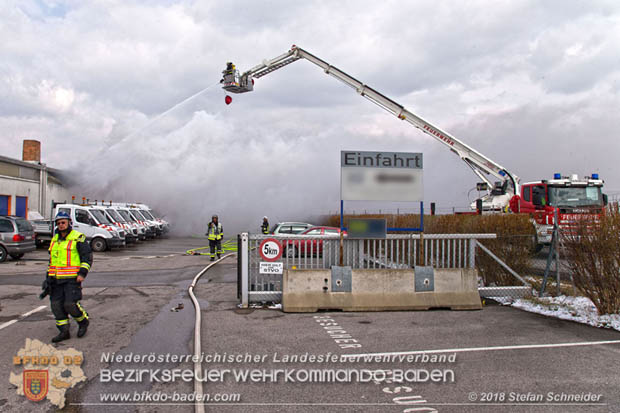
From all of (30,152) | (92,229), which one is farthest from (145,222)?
(30,152)

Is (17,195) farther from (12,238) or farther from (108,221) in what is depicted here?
(12,238)

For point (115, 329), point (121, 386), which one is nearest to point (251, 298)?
point (115, 329)

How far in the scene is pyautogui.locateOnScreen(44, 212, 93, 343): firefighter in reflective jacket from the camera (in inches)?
252

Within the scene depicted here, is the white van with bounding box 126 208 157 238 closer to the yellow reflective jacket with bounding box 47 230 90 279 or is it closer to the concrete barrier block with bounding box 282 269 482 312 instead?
the concrete barrier block with bounding box 282 269 482 312

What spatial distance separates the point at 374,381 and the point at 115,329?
4353mm

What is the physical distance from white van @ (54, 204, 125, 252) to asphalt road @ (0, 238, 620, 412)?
1233cm

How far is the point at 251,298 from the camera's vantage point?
8664 millimetres

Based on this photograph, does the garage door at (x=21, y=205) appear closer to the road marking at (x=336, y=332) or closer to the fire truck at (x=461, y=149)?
the fire truck at (x=461, y=149)

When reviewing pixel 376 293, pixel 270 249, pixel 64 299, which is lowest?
pixel 376 293

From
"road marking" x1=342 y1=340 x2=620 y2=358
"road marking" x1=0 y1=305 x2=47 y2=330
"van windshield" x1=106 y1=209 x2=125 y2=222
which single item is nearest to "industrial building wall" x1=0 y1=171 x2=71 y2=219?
"van windshield" x1=106 y1=209 x2=125 y2=222

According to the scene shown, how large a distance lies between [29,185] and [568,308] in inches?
1173

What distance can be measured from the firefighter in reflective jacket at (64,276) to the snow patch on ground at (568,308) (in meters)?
7.65

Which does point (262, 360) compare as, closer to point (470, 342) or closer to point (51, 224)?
point (470, 342)

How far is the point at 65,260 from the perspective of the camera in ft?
21.2
